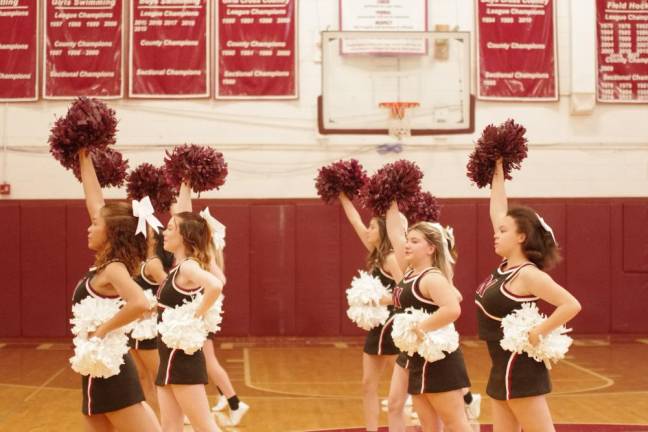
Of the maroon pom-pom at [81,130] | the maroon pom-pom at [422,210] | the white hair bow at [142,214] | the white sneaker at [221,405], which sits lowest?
the white sneaker at [221,405]

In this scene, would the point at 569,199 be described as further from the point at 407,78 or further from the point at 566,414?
the point at 566,414

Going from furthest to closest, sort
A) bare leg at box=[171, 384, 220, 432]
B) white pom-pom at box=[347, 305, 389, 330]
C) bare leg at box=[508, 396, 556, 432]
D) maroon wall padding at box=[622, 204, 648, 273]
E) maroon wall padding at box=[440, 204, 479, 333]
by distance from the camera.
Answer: maroon wall padding at box=[622, 204, 648, 273]
maroon wall padding at box=[440, 204, 479, 333]
white pom-pom at box=[347, 305, 389, 330]
bare leg at box=[171, 384, 220, 432]
bare leg at box=[508, 396, 556, 432]

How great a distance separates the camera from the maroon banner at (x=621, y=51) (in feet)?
39.4

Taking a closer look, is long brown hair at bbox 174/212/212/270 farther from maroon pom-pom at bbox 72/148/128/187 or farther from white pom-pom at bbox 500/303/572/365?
white pom-pom at bbox 500/303/572/365

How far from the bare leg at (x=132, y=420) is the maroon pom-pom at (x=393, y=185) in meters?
1.92

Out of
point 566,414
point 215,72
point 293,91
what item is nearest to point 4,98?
point 215,72

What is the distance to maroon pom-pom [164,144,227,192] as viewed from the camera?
17.4 feet

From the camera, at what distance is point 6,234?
11.3m

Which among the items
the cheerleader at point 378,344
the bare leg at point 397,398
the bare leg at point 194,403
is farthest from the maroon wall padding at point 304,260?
the bare leg at point 194,403

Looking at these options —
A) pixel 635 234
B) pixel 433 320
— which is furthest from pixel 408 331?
pixel 635 234

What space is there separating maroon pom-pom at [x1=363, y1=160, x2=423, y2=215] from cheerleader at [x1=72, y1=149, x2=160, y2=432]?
156cm

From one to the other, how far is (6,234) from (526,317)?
8556 millimetres

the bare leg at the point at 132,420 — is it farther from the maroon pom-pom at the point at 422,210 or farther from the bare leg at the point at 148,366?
the maroon pom-pom at the point at 422,210

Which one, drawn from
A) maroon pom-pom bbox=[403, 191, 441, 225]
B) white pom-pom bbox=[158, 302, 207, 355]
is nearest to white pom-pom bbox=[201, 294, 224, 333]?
white pom-pom bbox=[158, 302, 207, 355]
